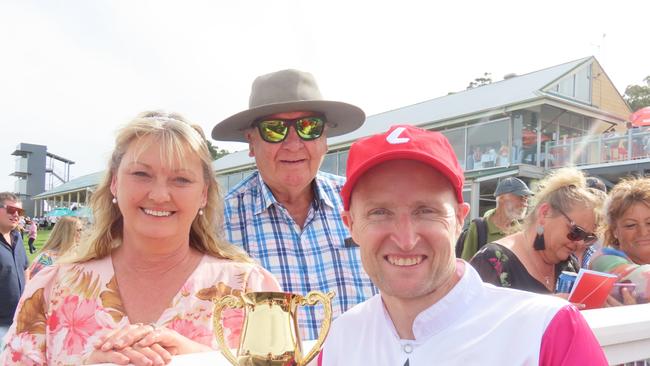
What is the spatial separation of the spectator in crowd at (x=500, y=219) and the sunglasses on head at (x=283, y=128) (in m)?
2.97

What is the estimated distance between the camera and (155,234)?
200cm

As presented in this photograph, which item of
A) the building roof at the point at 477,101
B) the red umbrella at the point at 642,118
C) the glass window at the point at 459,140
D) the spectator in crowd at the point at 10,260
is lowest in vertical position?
the spectator in crowd at the point at 10,260

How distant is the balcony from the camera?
1378 centimetres

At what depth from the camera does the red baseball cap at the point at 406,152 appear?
1354mm

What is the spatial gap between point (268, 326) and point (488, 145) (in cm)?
1584

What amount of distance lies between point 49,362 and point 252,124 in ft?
4.92

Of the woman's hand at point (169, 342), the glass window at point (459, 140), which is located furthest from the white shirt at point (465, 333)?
the glass window at point (459, 140)

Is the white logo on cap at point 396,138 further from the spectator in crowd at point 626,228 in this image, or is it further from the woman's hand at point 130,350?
the spectator in crowd at point 626,228

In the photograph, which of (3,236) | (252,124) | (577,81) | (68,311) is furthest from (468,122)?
(68,311)

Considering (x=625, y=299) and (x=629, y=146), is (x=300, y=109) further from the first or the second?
(x=629, y=146)

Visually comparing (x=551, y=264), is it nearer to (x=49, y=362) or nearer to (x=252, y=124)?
(x=252, y=124)

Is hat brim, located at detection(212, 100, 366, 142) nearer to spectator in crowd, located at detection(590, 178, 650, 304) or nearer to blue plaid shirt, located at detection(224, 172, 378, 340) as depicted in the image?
blue plaid shirt, located at detection(224, 172, 378, 340)

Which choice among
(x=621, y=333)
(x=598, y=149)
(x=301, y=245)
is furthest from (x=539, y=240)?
(x=598, y=149)

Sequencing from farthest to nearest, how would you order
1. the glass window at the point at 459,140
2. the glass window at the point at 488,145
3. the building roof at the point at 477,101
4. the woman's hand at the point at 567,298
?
the glass window at the point at 459,140 < the building roof at the point at 477,101 < the glass window at the point at 488,145 < the woman's hand at the point at 567,298
